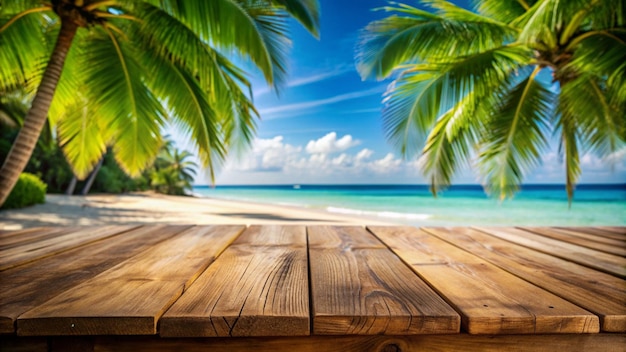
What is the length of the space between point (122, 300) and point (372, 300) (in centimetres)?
59

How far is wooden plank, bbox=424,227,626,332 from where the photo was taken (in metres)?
0.79

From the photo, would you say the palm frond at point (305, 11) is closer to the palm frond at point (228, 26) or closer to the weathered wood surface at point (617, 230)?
the palm frond at point (228, 26)

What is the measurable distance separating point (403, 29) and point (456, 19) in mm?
717

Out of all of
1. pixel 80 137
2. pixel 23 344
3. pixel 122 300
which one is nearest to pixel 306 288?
pixel 122 300

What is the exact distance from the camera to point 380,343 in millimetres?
752

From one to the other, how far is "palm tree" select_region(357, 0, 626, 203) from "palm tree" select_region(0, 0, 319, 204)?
4.95 ft

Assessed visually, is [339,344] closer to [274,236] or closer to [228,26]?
[274,236]

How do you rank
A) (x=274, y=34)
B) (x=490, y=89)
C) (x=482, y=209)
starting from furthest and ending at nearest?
(x=482, y=209) < (x=490, y=89) < (x=274, y=34)

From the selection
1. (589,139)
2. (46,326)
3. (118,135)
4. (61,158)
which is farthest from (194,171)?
(46,326)

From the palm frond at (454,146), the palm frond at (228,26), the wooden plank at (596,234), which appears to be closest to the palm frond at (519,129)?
the palm frond at (454,146)

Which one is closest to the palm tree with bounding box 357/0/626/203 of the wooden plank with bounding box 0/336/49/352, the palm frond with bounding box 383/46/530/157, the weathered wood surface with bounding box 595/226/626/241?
the palm frond with bounding box 383/46/530/157

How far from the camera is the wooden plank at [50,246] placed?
1211 mm

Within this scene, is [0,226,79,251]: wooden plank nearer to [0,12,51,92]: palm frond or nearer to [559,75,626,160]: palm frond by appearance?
[0,12,51,92]: palm frond

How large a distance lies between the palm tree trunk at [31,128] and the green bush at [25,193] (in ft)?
33.4
